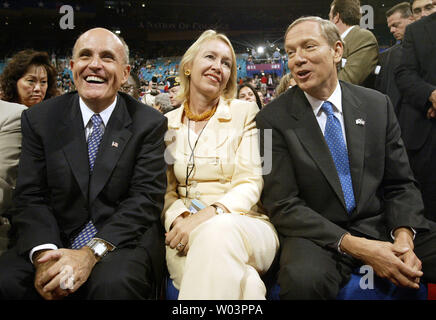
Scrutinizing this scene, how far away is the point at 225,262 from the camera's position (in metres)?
1.31

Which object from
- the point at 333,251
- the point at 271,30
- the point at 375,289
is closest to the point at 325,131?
the point at 333,251

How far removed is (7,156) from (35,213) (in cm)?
41

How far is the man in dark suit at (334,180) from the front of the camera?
1470 millimetres

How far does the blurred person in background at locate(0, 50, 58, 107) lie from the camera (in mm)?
2613

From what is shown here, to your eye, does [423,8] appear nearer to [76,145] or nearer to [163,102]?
[163,102]

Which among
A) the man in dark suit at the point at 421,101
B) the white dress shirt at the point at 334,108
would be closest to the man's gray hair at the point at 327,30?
the white dress shirt at the point at 334,108

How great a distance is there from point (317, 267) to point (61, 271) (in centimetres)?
99

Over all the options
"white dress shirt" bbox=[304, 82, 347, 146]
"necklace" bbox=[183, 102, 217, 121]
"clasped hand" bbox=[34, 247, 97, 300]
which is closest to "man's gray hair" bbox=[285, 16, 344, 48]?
"white dress shirt" bbox=[304, 82, 347, 146]

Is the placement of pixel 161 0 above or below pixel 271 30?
above

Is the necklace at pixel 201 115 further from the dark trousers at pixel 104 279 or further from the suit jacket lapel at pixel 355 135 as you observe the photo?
the dark trousers at pixel 104 279

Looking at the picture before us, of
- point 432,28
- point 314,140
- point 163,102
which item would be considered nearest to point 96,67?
point 314,140

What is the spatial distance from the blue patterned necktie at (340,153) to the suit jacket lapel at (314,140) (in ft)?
0.14
